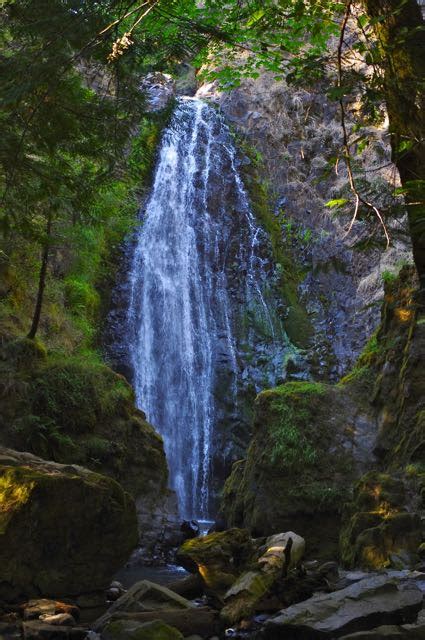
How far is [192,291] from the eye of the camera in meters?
19.8

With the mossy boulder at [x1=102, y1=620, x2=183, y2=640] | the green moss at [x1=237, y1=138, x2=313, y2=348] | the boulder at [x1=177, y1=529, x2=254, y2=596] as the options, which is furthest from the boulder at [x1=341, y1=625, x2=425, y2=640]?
the green moss at [x1=237, y1=138, x2=313, y2=348]

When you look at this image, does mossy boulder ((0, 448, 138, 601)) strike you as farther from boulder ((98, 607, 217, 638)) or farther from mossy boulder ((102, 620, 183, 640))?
mossy boulder ((102, 620, 183, 640))

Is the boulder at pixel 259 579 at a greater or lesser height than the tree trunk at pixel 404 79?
lesser

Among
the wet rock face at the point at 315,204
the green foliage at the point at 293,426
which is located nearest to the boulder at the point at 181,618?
the green foliage at the point at 293,426

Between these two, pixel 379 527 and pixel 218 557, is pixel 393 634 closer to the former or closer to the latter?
pixel 379 527

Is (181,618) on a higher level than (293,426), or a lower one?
lower

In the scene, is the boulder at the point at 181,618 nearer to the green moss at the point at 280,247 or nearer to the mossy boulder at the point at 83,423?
the mossy boulder at the point at 83,423

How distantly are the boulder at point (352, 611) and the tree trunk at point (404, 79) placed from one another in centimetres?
203

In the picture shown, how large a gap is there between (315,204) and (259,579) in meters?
19.2

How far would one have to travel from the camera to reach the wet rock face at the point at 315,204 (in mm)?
19750

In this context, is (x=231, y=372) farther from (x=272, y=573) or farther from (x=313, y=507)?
(x=272, y=573)

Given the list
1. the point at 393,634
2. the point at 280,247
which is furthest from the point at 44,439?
the point at 280,247

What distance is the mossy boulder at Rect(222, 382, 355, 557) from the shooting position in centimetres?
954

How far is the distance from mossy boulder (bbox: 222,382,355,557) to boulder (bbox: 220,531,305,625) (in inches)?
104
